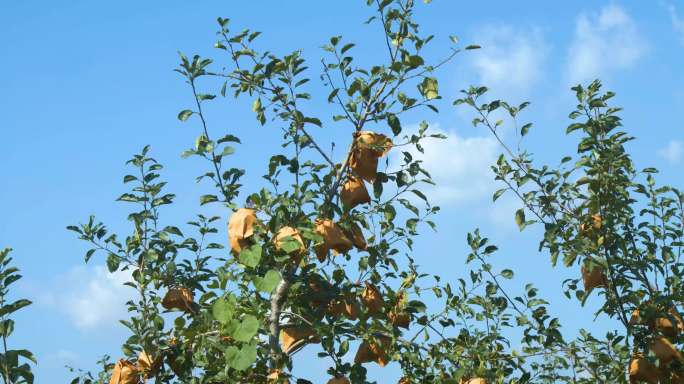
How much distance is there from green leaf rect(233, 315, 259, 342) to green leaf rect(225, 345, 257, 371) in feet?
0.16

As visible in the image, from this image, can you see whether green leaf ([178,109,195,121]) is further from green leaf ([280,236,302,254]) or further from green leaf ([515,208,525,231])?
green leaf ([515,208,525,231])

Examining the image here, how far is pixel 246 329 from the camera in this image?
146 inches

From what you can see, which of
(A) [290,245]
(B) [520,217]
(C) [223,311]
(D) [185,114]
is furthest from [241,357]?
(B) [520,217]

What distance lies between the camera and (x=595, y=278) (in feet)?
16.4

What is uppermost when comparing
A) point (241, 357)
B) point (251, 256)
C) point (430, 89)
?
point (430, 89)

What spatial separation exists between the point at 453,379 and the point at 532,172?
1.42 meters

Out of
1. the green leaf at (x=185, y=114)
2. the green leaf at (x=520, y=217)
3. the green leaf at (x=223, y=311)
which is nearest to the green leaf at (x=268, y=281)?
the green leaf at (x=223, y=311)

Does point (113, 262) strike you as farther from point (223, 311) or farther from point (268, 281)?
point (268, 281)

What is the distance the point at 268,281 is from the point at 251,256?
0.50 feet

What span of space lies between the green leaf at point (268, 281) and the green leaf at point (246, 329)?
156mm

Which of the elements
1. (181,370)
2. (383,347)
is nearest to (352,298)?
(383,347)

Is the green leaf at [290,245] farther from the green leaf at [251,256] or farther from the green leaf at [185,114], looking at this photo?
the green leaf at [185,114]

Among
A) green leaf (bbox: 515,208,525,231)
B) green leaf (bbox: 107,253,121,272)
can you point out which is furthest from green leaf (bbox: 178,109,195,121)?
green leaf (bbox: 515,208,525,231)

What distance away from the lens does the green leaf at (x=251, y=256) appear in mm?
3746
